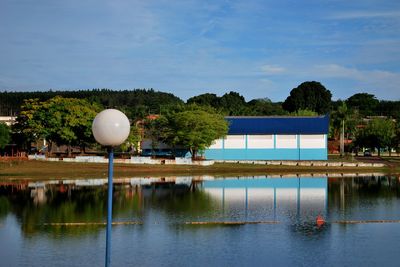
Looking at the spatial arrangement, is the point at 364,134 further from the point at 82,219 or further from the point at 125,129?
the point at 125,129

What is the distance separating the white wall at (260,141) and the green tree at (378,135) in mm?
26707

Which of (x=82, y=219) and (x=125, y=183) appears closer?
(x=82, y=219)

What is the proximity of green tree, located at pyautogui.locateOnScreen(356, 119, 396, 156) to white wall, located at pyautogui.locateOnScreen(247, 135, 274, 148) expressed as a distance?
26.7 m

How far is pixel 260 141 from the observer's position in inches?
4112

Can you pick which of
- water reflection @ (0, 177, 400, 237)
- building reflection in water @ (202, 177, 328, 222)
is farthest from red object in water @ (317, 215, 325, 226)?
building reflection in water @ (202, 177, 328, 222)

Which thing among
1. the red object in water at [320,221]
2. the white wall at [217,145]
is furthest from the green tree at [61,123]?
the red object in water at [320,221]

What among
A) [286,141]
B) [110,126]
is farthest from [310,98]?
[110,126]

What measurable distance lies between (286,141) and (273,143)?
7.17ft

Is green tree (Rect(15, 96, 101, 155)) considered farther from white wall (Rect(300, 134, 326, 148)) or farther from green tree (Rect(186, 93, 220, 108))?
green tree (Rect(186, 93, 220, 108))

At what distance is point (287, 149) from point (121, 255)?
79.8 metres

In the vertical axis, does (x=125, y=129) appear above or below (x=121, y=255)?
above

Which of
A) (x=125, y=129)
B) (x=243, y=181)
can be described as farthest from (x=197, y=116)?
(x=125, y=129)

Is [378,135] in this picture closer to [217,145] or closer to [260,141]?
Result: [260,141]

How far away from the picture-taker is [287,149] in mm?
104188
